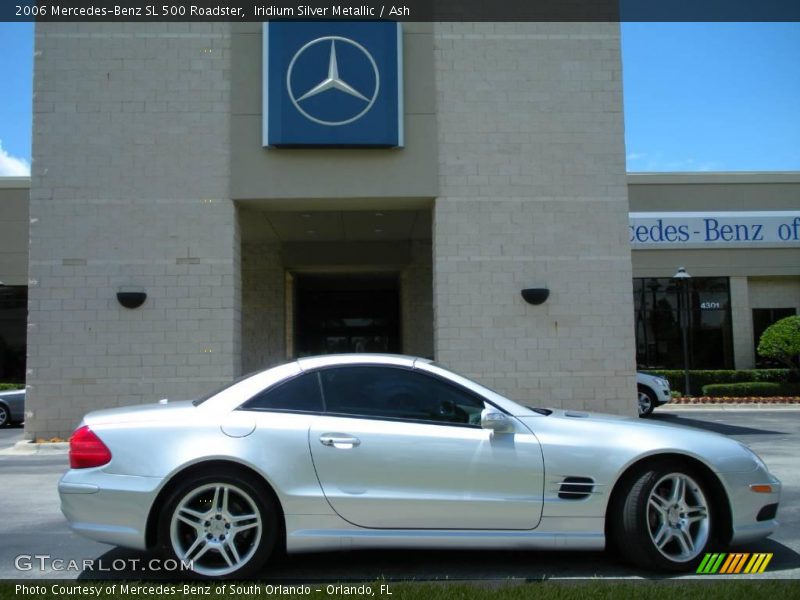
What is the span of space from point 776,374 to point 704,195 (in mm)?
6815

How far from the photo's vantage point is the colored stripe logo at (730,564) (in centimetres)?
486

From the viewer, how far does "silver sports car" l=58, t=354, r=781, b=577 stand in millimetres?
4660

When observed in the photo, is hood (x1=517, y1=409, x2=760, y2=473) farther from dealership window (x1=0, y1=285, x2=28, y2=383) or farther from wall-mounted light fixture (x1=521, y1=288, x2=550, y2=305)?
dealership window (x1=0, y1=285, x2=28, y2=383)

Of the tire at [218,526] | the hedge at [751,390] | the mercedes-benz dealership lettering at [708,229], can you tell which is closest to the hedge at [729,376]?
the hedge at [751,390]

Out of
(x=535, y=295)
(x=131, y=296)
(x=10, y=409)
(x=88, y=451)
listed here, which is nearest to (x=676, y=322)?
(x=535, y=295)

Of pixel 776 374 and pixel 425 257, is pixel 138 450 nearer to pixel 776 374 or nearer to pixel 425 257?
pixel 425 257

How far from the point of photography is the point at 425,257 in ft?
62.9

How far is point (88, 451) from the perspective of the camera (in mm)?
4793

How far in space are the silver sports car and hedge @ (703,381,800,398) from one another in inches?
806

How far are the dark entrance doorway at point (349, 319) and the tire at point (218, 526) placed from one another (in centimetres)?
1904

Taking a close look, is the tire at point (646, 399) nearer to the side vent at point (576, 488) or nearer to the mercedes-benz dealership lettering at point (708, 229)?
the mercedes-benz dealership lettering at point (708, 229)

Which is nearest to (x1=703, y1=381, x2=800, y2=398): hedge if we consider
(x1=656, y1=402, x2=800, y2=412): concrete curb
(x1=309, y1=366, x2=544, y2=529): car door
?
(x1=656, y1=402, x2=800, y2=412): concrete curb

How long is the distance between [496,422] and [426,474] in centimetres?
55

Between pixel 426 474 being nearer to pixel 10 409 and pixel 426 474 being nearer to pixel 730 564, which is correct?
pixel 730 564
